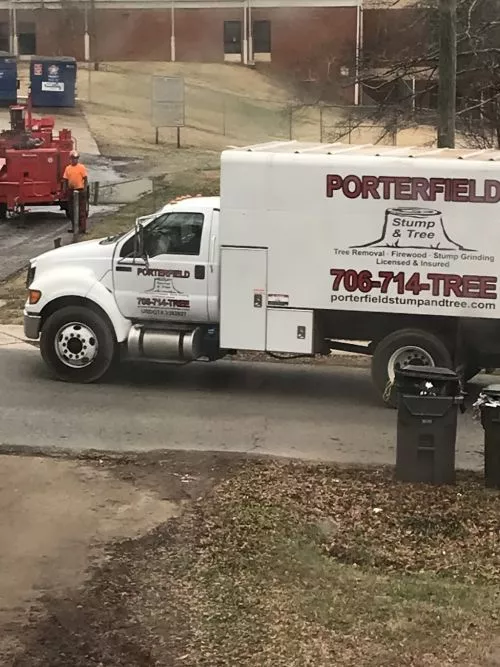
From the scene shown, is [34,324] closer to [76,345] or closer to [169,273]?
[76,345]

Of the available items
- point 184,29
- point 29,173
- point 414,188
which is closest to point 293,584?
point 414,188

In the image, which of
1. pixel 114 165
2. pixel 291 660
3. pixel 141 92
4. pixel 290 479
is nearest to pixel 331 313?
pixel 290 479

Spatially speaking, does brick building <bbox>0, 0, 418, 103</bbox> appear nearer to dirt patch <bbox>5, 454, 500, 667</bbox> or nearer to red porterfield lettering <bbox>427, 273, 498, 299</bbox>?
red porterfield lettering <bbox>427, 273, 498, 299</bbox>

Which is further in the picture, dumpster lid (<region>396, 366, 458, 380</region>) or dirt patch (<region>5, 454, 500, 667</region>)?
dumpster lid (<region>396, 366, 458, 380</region>)

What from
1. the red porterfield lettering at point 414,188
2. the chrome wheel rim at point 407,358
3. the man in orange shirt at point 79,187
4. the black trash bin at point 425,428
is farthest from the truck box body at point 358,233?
the man in orange shirt at point 79,187

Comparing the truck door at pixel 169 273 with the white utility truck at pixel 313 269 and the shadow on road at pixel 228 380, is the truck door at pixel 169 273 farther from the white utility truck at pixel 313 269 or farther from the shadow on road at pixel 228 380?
the shadow on road at pixel 228 380

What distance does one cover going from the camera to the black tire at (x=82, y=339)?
12.4 m

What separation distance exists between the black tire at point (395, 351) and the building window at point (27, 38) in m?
50.6

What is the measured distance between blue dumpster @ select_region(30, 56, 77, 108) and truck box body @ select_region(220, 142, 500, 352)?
34554mm

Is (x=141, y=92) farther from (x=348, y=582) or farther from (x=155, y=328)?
(x=348, y=582)

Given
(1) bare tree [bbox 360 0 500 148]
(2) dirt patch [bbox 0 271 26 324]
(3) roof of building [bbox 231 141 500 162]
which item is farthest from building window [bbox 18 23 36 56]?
(3) roof of building [bbox 231 141 500 162]

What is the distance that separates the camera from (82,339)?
1240 centimetres

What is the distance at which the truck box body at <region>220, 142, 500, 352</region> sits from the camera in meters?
11.0

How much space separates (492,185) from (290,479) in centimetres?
371
